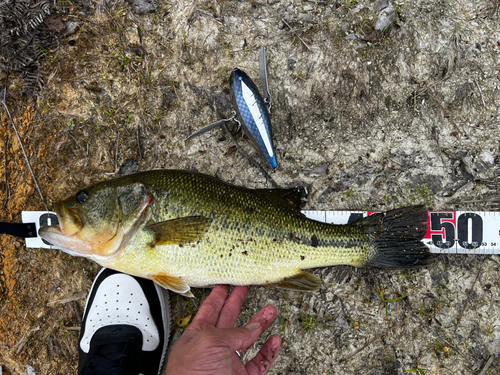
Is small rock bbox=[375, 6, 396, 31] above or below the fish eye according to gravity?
above

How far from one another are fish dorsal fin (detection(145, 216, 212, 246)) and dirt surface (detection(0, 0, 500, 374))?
86 centimetres

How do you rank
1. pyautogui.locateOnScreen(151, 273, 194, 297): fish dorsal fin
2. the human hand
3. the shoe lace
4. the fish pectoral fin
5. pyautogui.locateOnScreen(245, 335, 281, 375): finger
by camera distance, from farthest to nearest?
the shoe lace
the fish pectoral fin
pyautogui.locateOnScreen(151, 273, 194, 297): fish dorsal fin
pyautogui.locateOnScreen(245, 335, 281, 375): finger
the human hand

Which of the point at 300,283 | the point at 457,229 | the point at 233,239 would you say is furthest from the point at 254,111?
the point at 457,229

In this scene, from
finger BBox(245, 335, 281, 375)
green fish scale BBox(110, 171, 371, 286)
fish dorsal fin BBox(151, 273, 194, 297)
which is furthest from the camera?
fish dorsal fin BBox(151, 273, 194, 297)

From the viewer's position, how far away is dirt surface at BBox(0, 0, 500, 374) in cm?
339

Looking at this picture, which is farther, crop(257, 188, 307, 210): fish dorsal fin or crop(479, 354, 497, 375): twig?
crop(479, 354, 497, 375): twig

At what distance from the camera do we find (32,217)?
3520 mm

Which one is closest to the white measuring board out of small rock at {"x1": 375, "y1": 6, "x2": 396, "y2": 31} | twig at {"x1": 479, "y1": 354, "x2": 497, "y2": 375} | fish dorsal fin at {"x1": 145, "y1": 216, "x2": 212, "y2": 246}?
twig at {"x1": 479, "y1": 354, "x2": 497, "y2": 375}

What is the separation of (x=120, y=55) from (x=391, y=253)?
3485 millimetres

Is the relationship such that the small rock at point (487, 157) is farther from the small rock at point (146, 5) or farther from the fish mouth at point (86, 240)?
the small rock at point (146, 5)

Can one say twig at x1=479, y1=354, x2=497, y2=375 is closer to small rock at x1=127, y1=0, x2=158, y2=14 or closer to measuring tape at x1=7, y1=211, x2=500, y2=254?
measuring tape at x1=7, y1=211, x2=500, y2=254

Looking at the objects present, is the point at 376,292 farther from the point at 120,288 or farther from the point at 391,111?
the point at 120,288

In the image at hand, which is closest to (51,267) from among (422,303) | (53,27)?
(53,27)

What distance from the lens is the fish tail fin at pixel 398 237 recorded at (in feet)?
10.2
